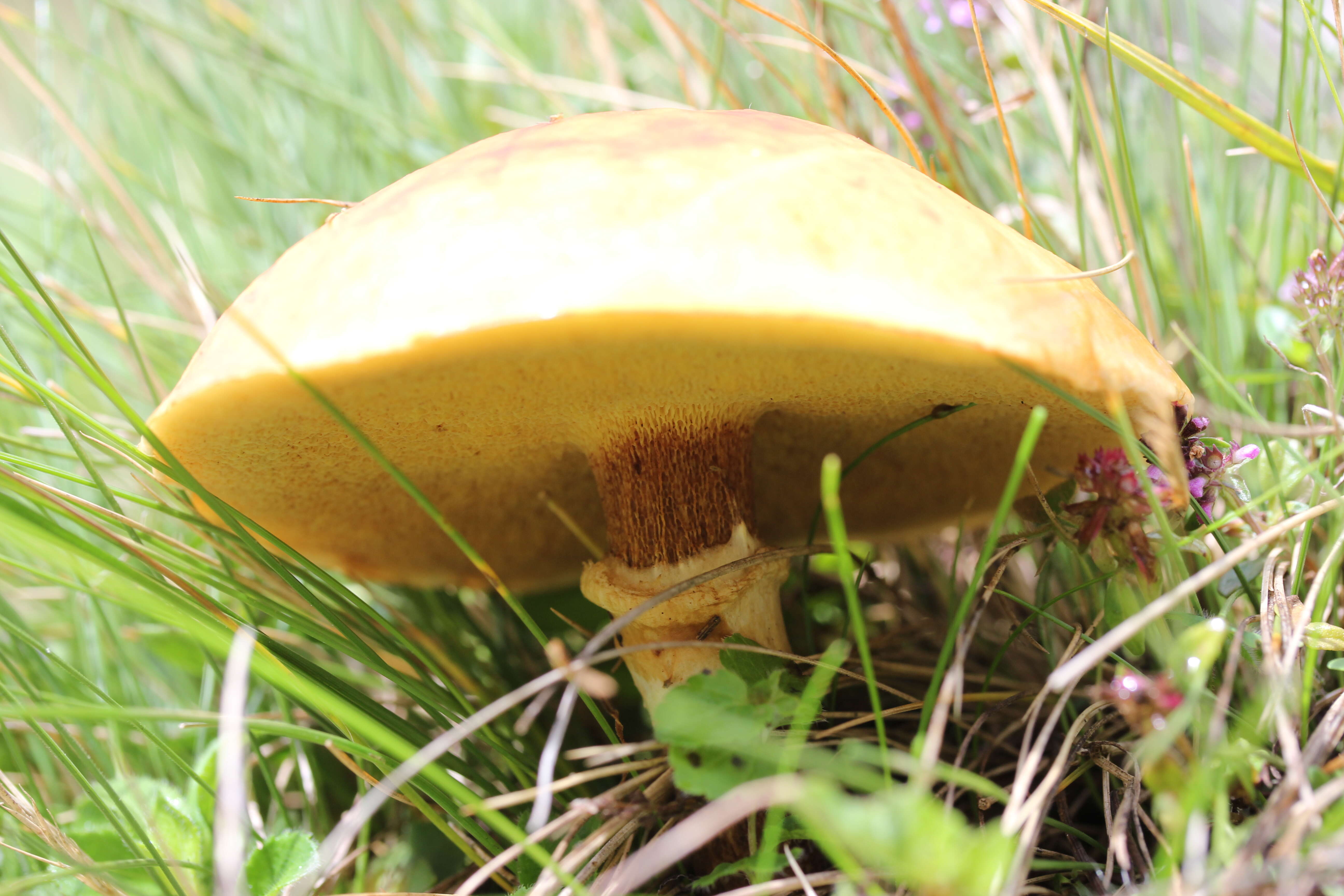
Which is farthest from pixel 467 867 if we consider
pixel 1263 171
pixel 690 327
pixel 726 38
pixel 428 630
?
pixel 1263 171

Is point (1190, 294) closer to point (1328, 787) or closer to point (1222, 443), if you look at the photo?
point (1222, 443)

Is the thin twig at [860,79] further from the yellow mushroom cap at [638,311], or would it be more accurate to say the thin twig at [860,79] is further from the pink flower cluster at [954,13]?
the pink flower cluster at [954,13]

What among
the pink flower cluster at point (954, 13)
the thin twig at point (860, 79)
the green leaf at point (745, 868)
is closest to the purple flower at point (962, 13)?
the pink flower cluster at point (954, 13)

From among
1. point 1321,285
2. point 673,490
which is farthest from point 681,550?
point 1321,285

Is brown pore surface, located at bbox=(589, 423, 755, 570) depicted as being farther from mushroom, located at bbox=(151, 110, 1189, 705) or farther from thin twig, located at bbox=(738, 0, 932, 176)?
thin twig, located at bbox=(738, 0, 932, 176)

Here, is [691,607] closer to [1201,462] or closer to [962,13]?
Answer: [1201,462]
